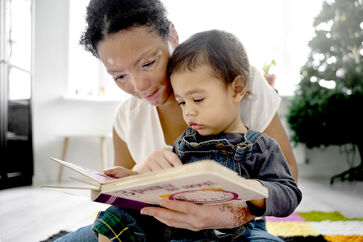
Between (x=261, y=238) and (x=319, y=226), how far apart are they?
2.89ft

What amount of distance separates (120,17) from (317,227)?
1245 millimetres

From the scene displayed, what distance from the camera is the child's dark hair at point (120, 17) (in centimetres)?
96

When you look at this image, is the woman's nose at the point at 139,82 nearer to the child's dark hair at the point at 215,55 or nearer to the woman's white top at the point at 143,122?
the child's dark hair at the point at 215,55

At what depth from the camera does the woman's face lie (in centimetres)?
96

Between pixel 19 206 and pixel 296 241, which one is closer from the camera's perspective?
pixel 296 241

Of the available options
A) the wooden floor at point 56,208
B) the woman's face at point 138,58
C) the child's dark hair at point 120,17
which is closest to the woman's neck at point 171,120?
the woman's face at point 138,58

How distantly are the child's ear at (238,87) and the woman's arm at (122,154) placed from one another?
0.66 metres

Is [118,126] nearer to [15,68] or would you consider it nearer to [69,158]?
[15,68]

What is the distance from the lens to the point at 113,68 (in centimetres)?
100

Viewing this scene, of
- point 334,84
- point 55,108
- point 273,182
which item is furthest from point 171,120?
point 55,108

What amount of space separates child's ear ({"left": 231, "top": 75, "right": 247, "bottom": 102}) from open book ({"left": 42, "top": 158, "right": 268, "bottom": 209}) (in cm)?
37

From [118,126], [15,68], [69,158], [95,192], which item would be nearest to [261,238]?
[95,192]

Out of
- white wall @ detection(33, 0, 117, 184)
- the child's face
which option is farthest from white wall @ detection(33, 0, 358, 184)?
the child's face

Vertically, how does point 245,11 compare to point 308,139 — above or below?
above
